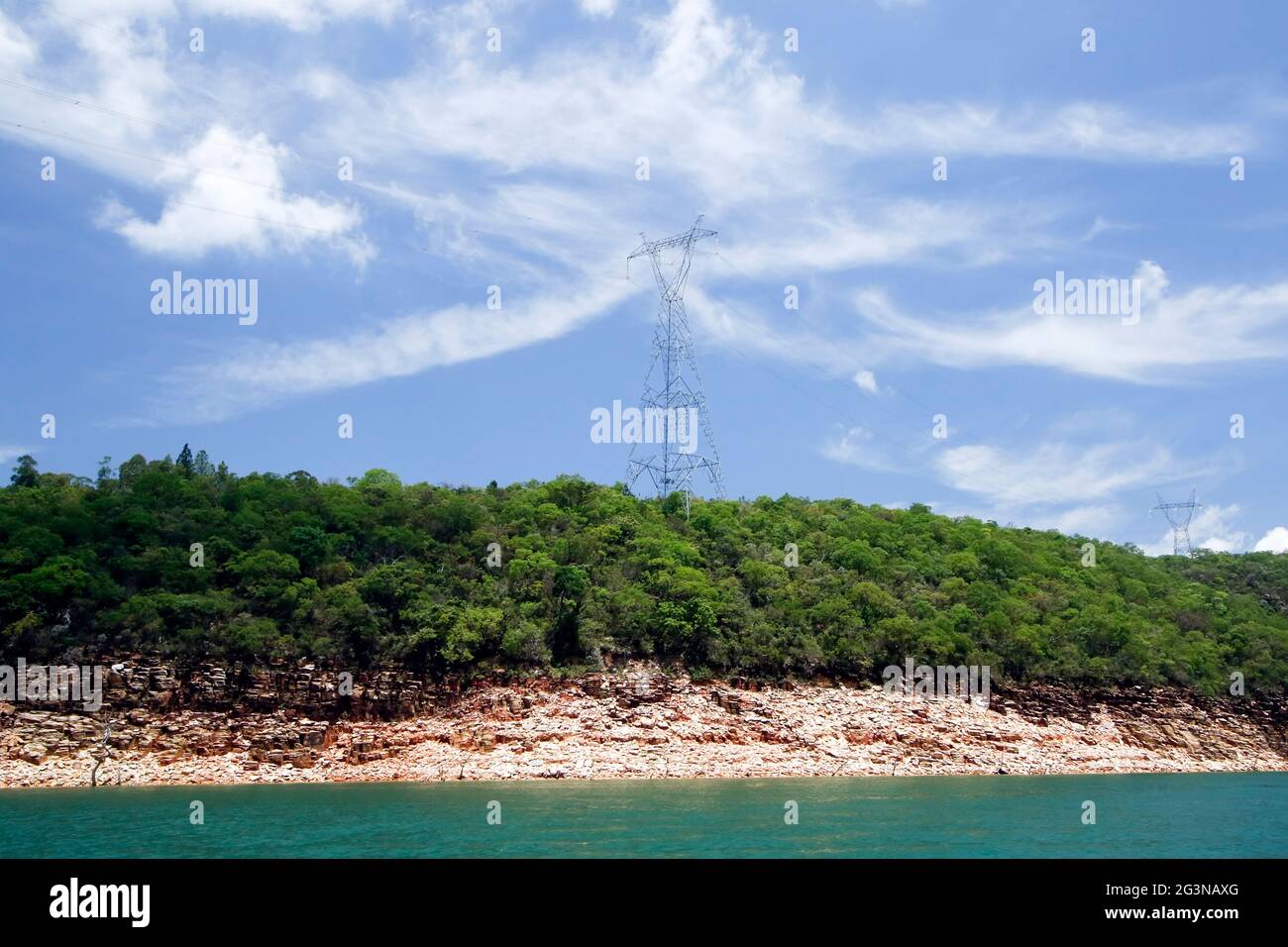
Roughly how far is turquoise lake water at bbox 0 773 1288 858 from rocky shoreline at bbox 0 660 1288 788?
3.35 m

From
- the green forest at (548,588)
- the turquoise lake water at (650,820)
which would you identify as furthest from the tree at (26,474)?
the turquoise lake water at (650,820)

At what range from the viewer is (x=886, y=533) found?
78250 mm

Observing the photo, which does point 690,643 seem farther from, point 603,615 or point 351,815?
point 351,815

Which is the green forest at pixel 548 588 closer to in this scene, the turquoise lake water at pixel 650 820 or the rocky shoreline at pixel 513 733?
the rocky shoreline at pixel 513 733

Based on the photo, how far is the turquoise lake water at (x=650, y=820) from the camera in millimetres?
25109

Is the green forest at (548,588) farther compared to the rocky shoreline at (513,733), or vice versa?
the green forest at (548,588)

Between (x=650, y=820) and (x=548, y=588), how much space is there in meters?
32.7

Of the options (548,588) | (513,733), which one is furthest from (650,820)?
(548,588)

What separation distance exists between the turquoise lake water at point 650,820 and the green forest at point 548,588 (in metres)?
11.9

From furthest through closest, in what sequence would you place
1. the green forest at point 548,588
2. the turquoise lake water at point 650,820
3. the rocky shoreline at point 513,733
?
the green forest at point 548,588, the rocky shoreline at point 513,733, the turquoise lake water at point 650,820

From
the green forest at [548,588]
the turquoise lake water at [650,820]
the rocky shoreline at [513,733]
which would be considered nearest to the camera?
the turquoise lake water at [650,820]
